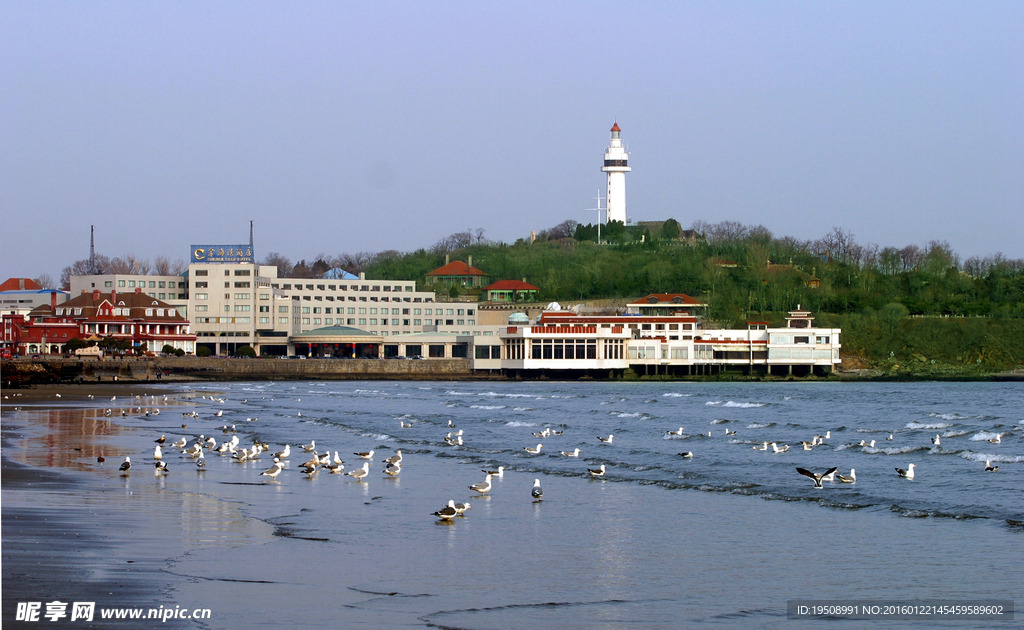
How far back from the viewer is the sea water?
13.6m

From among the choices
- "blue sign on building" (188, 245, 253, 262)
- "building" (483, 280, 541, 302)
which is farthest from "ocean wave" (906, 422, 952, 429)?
"building" (483, 280, 541, 302)

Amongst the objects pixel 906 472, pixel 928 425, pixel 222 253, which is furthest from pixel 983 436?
pixel 222 253

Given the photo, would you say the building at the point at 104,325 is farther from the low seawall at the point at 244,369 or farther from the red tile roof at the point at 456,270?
the red tile roof at the point at 456,270

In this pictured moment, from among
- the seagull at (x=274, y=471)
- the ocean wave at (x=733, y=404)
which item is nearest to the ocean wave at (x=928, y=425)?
the ocean wave at (x=733, y=404)

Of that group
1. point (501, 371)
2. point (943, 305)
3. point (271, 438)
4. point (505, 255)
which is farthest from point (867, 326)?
point (271, 438)

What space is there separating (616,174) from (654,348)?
6734cm

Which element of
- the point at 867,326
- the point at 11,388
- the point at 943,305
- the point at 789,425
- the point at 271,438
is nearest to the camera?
the point at 271,438

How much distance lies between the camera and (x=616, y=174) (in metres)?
171

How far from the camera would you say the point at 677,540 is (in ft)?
59.0

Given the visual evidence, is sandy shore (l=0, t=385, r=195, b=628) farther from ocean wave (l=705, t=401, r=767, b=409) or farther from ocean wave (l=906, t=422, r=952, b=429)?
ocean wave (l=705, t=401, r=767, b=409)

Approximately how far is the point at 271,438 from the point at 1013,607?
2807 cm

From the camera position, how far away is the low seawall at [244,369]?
3738 inches

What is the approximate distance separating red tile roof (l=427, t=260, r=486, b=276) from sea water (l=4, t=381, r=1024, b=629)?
114 metres

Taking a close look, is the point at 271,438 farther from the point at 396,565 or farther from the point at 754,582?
the point at 754,582
